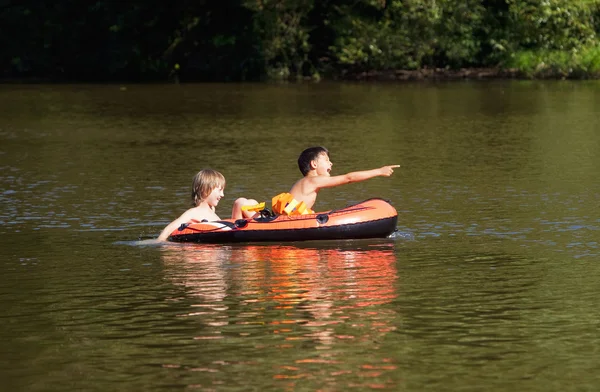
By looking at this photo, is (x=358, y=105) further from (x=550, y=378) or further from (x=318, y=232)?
(x=550, y=378)

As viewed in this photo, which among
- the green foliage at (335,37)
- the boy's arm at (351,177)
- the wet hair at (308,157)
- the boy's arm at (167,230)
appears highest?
the green foliage at (335,37)

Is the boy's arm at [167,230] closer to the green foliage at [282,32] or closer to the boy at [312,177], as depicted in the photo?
the boy at [312,177]

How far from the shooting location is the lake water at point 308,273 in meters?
7.52

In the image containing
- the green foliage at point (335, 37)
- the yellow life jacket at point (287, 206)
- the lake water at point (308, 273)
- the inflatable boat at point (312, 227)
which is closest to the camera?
the lake water at point (308, 273)

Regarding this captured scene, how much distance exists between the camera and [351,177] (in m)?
12.6

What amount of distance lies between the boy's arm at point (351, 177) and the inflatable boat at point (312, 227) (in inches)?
11.1

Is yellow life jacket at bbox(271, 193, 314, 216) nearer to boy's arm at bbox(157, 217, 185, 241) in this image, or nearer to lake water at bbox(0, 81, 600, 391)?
lake water at bbox(0, 81, 600, 391)

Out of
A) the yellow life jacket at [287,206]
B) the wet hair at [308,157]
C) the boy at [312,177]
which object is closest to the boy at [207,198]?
the yellow life jacket at [287,206]

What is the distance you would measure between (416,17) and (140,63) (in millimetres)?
9246

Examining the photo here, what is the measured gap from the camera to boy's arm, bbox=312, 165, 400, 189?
40.2 ft

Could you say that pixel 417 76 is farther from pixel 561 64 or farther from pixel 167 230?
pixel 167 230

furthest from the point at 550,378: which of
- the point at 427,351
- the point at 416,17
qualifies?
the point at 416,17

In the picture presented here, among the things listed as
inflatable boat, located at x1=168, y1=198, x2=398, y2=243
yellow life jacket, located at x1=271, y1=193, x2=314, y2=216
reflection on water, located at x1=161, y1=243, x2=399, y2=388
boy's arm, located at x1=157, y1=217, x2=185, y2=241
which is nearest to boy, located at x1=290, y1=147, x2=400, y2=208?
yellow life jacket, located at x1=271, y1=193, x2=314, y2=216

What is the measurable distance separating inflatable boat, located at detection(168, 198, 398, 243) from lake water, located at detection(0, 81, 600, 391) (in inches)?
4.1
